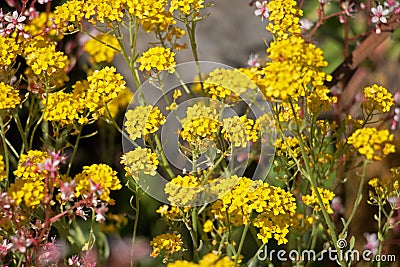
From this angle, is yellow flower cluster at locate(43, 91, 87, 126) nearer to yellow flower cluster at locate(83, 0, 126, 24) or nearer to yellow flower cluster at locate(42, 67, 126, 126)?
yellow flower cluster at locate(42, 67, 126, 126)

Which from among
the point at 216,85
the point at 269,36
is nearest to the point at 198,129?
the point at 216,85

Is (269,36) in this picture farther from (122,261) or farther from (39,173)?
(39,173)

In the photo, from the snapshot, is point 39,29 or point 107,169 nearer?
point 107,169

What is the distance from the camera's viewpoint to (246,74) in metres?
0.99

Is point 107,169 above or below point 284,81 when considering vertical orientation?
below

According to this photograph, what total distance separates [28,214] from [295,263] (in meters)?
0.41

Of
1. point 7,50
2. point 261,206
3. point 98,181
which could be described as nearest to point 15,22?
point 7,50

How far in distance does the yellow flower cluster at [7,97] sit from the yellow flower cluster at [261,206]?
29 centimetres

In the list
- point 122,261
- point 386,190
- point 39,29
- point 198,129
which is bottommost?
point 122,261

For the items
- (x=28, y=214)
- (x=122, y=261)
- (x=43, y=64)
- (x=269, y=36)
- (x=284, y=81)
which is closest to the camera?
(x=284, y=81)

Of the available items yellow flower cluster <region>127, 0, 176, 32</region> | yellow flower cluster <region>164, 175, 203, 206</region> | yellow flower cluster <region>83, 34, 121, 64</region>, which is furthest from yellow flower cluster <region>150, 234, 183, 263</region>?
yellow flower cluster <region>83, 34, 121, 64</region>

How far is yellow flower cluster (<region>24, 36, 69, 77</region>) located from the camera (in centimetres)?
92

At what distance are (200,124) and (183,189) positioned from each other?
9cm

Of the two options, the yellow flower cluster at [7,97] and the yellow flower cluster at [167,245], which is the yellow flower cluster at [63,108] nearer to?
the yellow flower cluster at [7,97]
